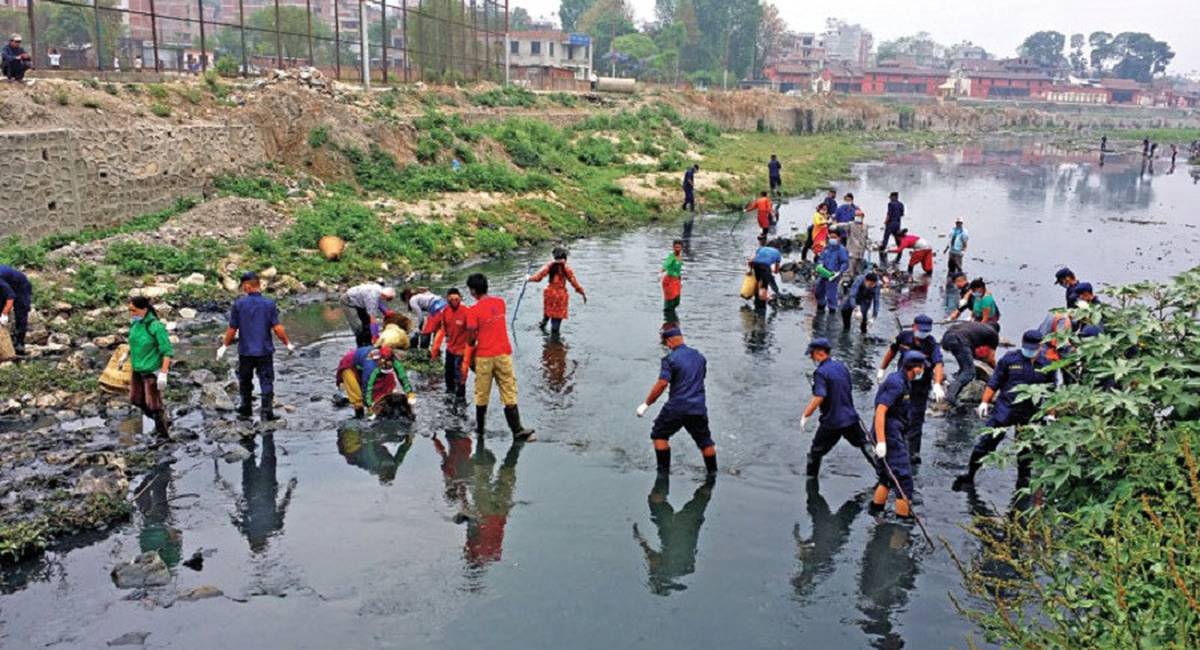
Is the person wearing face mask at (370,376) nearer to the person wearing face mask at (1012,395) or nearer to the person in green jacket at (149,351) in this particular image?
the person in green jacket at (149,351)

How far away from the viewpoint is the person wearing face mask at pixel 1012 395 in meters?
10.2

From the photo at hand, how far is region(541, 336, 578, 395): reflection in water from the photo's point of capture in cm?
1398

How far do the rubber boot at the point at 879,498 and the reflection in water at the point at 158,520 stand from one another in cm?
692

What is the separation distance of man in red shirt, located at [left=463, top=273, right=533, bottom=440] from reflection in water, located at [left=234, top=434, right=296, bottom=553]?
252 centimetres

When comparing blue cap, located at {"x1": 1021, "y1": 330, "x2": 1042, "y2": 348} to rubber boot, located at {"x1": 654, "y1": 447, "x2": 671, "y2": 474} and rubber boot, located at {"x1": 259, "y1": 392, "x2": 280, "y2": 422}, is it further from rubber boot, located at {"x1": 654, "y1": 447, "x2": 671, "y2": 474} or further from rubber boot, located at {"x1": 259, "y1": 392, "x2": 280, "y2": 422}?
rubber boot, located at {"x1": 259, "y1": 392, "x2": 280, "y2": 422}

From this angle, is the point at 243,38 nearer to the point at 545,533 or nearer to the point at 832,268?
the point at 832,268

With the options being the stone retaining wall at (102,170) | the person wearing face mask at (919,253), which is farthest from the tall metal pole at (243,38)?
the person wearing face mask at (919,253)

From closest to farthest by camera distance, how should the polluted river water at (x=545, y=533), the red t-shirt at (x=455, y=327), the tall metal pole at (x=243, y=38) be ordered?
the polluted river water at (x=545, y=533)
the red t-shirt at (x=455, y=327)
the tall metal pole at (x=243, y=38)

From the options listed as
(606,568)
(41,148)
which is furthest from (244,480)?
(41,148)

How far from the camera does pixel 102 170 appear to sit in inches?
797

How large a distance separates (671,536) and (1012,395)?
408 cm

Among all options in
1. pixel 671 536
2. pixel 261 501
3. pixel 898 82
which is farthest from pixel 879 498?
pixel 898 82

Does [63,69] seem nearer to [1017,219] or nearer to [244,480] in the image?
[244,480]

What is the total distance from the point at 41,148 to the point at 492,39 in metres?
38.4
